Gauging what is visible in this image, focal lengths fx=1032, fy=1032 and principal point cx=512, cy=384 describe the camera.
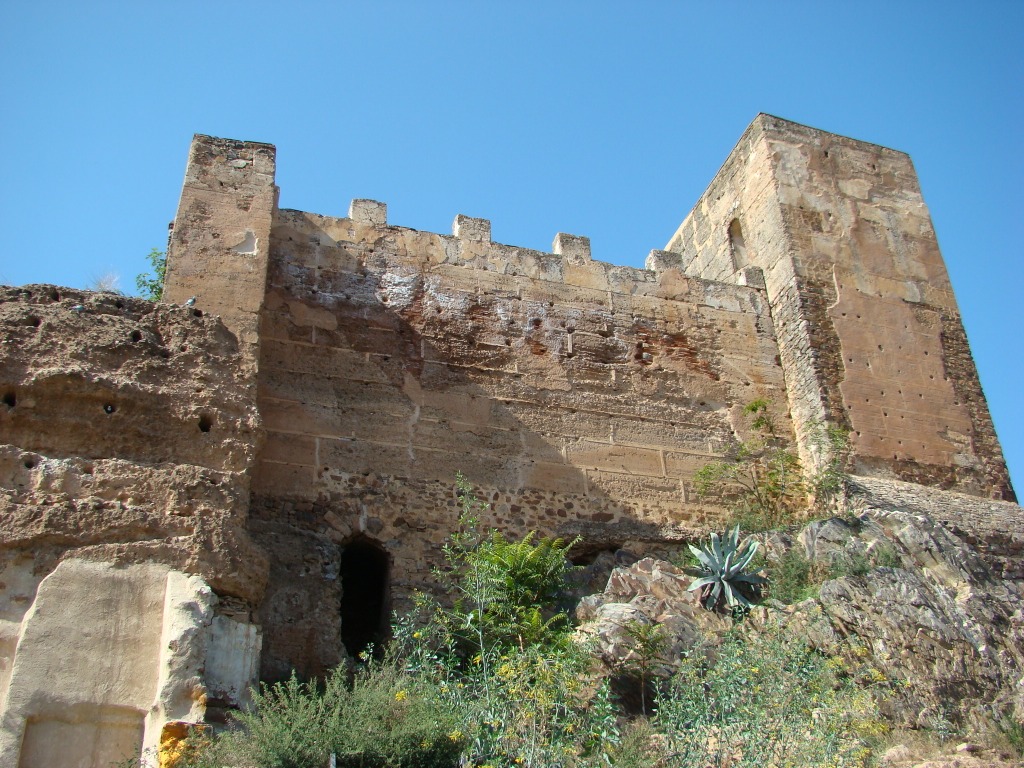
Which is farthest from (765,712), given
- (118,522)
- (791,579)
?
(118,522)

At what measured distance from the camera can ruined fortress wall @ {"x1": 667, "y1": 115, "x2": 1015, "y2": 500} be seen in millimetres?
12328

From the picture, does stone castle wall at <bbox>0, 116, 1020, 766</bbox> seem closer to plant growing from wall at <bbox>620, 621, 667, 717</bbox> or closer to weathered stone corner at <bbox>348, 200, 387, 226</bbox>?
weathered stone corner at <bbox>348, 200, 387, 226</bbox>

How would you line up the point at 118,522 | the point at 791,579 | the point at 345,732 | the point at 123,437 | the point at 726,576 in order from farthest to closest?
the point at 791,579
the point at 726,576
the point at 123,437
the point at 118,522
the point at 345,732

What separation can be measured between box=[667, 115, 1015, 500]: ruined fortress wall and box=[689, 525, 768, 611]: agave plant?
2.59 metres

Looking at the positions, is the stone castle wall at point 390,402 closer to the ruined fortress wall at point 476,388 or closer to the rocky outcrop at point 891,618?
the ruined fortress wall at point 476,388

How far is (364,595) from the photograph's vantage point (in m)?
9.98

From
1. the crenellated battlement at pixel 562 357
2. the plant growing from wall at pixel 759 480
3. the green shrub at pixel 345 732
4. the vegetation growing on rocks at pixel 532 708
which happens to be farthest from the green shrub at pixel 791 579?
the green shrub at pixel 345 732

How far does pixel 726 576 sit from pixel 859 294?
519 cm

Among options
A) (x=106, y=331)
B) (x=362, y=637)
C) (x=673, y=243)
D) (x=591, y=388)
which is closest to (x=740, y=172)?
(x=673, y=243)

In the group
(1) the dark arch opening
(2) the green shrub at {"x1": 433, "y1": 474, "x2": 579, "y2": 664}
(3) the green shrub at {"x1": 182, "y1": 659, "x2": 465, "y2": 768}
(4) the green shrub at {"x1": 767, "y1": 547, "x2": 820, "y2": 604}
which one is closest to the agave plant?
(4) the green shrub at {"x1": 767, "y1": 547, "x2": 820, "y2": 604}

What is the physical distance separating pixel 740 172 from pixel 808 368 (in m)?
3.55

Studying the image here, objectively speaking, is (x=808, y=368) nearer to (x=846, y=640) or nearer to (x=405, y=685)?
(x=846, y=640)

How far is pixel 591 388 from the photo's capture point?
11.8 m

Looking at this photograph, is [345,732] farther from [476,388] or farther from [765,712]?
[476,388]
